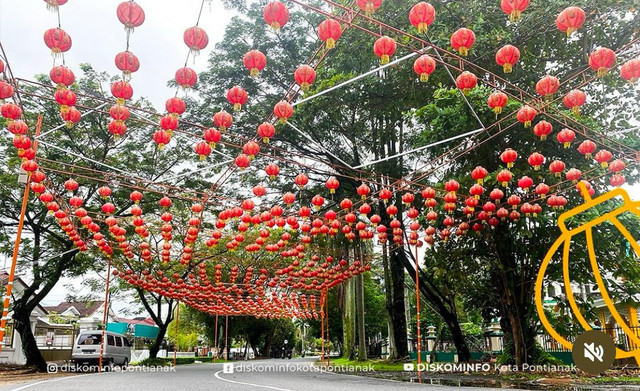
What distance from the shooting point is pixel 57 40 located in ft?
21.2

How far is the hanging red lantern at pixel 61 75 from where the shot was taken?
6977 mm

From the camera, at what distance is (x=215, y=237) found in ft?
53.6

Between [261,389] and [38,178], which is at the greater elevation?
[38,178]

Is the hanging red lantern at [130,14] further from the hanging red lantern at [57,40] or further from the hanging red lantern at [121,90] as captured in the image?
the hanging red lantern at [121,90]

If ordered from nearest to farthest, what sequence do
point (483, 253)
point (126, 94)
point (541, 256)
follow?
1. point (126, 94)
2. point (541, 256)
3. point (483, 253)

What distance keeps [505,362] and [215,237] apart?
36.3 ft

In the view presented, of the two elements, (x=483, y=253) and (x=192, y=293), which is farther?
(x=192, y=293)

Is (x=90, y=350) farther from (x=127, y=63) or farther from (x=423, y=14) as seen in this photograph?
(x=423, y=14)

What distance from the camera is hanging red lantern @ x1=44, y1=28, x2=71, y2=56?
21.0ft

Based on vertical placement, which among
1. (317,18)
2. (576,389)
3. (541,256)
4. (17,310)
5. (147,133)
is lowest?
(576,389)

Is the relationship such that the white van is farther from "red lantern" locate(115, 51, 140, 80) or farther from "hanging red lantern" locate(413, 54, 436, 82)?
"hanging red lantern" locate(413, 54, 436, 82)

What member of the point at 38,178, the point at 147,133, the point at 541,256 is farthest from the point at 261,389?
the point at 147,133

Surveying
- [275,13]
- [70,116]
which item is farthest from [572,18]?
[70,116]

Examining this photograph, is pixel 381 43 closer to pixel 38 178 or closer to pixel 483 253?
pixel 38 178
